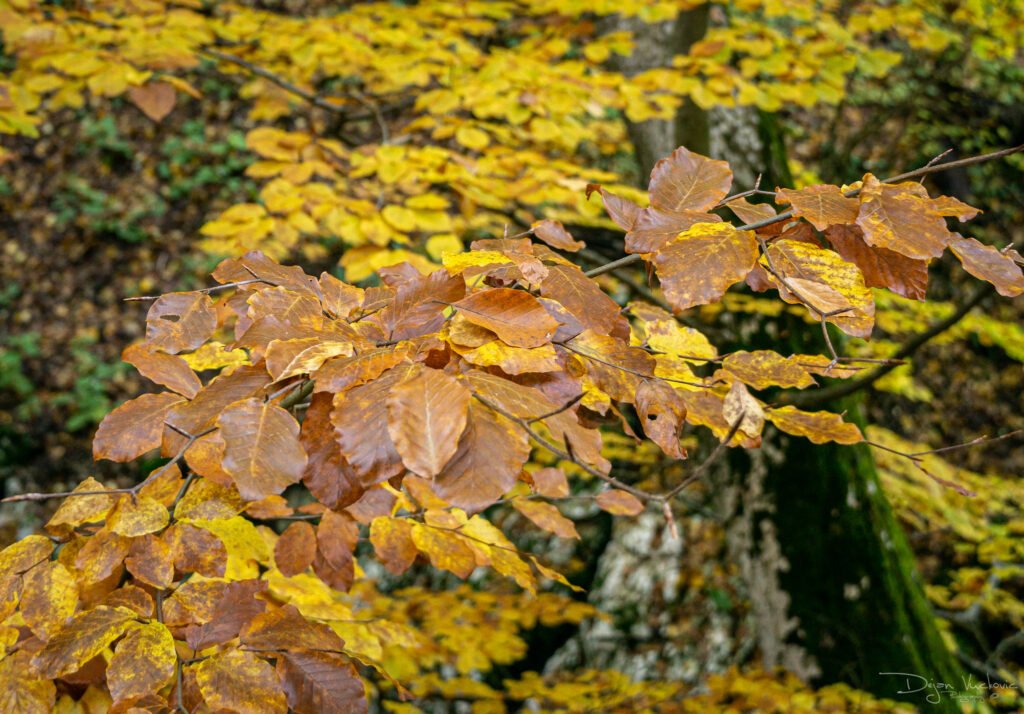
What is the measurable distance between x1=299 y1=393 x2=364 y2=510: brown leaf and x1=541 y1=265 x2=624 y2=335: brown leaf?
0.26 meters

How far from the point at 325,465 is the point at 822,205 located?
55 cm

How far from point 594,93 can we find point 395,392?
213 centimetres

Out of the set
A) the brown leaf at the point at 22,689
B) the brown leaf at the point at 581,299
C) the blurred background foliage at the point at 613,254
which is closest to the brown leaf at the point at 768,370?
the brown leaf at the point at 581,299

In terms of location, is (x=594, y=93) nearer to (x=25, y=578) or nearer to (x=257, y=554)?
(x=257, y=554)

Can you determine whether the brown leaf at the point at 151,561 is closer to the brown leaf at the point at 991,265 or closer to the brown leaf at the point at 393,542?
the brown leaf at the point at 393,542

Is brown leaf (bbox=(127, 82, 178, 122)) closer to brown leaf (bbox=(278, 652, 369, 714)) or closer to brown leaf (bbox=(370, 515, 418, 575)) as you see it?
brown leaf (bbox=(370, 515, 418, 575))

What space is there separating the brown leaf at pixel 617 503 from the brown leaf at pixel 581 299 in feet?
1.86

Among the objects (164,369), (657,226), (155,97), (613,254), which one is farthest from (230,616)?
(613,254)

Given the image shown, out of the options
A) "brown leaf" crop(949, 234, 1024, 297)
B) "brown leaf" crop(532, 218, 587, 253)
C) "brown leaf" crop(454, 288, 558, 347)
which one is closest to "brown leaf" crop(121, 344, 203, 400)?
"brown leaf" crop(454, 288, 558, 347)

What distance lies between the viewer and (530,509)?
1254mm

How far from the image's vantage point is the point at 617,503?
1314mm

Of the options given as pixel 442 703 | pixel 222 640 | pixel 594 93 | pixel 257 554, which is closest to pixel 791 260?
pixel 222 640

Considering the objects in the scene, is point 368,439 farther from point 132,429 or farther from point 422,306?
point 132,429

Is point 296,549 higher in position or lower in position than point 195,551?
lower
